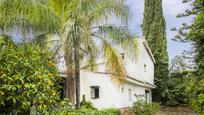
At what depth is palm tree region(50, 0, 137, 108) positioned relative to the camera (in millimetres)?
19536

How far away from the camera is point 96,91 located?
3100cm

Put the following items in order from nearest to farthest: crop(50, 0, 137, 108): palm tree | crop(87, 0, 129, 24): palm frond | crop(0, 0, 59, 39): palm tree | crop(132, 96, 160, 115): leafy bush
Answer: crop(0, 0, 59, 39): palm tree
crop(50, 0, 137, 108): palm tree
crop(87, 0, 129, 24): palm frond
crop(132, 96, 160, 115): leafy bush

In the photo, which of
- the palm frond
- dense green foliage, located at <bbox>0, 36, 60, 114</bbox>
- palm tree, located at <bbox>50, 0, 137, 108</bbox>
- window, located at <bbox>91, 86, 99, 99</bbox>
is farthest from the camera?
window, located at <bbox>91, 86, 99, 99</bbox>

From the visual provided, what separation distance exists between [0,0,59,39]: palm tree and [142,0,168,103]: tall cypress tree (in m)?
23.1

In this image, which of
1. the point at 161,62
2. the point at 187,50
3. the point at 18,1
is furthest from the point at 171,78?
the point at 18,1

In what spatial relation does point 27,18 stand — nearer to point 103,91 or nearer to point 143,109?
point 143,109

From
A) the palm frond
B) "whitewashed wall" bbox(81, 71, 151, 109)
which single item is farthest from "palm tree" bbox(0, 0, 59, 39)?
"whitewashed wall" bbox(81, 71, 151, 109)

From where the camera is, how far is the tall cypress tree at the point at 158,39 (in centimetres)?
4234

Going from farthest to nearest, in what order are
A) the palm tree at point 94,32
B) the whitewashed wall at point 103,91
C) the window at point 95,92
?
the window at point 95,92, the whitewashed wall at point 103,91, the palm tree at point 94,32

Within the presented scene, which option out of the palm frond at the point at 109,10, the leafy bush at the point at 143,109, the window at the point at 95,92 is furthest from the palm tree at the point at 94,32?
the window at the point at 95,92

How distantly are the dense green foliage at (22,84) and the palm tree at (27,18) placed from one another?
676cm

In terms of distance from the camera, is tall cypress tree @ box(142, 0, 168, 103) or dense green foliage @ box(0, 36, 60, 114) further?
tall cypress tree @ box(142, 0, 168, 103)

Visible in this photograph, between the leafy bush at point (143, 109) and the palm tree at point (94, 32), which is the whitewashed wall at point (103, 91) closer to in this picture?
the leafy bush at point (143, 109)

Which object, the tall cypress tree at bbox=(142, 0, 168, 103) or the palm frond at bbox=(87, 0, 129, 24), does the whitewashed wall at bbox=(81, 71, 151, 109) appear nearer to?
the palm frond at bbox=(87, 0, 129, 24)
